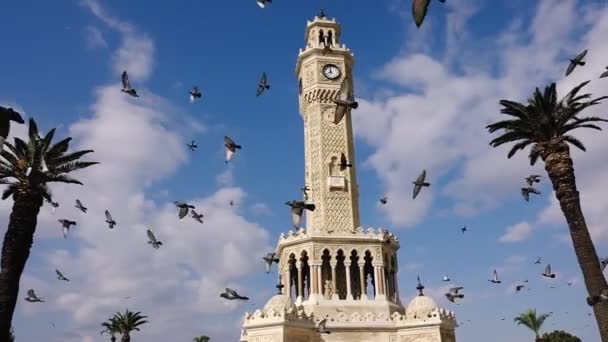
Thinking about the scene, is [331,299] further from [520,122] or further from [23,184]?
[23,184]

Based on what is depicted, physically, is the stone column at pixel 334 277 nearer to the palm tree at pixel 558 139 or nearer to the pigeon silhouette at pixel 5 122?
the palm tree at pixel 558 139

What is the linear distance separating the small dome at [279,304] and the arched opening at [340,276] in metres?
4.80

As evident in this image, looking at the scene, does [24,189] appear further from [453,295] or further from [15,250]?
[453,295]

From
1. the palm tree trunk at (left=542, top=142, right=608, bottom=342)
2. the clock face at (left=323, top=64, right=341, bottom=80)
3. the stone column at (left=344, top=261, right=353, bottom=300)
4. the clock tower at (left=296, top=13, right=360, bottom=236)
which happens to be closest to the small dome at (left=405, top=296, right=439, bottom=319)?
the stone column at (left=344, top=261, right=353, bottom=300)

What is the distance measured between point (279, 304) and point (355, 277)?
266 inches

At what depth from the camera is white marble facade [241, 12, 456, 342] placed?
30.6m

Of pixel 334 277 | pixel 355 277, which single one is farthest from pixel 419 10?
pixel 355 277

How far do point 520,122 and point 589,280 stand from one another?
667 cm

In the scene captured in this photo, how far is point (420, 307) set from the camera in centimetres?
3178

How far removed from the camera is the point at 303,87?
41344 millimetres

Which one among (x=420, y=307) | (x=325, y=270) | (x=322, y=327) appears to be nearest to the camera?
(x=322, y=327)

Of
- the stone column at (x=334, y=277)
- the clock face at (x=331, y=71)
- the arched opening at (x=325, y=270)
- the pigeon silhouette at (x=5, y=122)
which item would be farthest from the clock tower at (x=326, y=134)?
the pigeon silhouette at (x=5, y=122)

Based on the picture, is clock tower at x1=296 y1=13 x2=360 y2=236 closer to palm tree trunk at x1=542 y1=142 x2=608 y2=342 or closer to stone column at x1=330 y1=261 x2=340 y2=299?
stone column at x1=330 y1=261 x2=340 y2=299

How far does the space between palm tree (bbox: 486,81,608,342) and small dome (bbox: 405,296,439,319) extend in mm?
11317
